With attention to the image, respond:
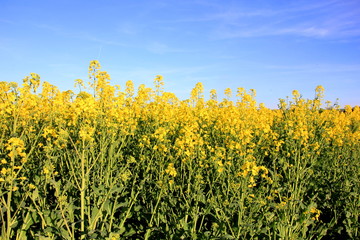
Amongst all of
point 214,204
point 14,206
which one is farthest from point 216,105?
point 14,206

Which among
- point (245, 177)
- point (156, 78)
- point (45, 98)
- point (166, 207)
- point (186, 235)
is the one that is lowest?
point (186, 235)

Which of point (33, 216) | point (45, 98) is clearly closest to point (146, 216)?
point (33, 216)

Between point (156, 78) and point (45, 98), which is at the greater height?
point (156, 78)

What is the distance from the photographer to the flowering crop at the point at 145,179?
2.85 m

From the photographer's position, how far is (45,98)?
4.70 meters

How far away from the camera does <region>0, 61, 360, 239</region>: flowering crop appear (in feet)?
9.34

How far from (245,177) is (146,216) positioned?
1.50 m

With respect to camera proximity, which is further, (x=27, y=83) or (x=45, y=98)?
(x=45, y=98)

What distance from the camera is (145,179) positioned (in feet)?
11.0

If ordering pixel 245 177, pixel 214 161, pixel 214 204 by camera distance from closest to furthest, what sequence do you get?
pixel 245 177 → pixel 214 204 → pixel 214 161

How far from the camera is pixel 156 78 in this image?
5797 millimetres

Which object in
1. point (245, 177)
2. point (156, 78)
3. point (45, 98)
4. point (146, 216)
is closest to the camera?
point (245, 177)

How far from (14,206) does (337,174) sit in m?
5.17

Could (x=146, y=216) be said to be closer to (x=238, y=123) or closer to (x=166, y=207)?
(x=166, y=207)
